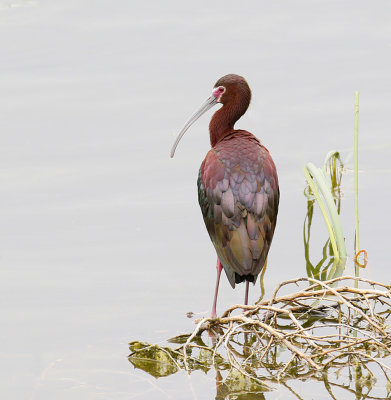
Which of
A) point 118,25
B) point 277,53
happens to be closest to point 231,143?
point 277,53

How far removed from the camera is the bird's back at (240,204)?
7254 mm

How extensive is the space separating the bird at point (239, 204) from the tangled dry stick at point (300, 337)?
0.38 m

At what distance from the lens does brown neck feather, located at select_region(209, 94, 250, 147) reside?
27.6 feet

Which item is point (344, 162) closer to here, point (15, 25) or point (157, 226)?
point (157, 226)

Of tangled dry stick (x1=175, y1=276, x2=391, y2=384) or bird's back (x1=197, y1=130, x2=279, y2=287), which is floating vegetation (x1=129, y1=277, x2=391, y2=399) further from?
bird's back (x1=197, y1=130, x2=279, y2=287)

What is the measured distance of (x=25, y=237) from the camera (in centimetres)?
898

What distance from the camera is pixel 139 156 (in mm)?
10477

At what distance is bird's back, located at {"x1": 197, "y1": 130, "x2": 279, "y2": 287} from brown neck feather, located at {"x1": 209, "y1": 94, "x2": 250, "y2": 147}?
59 cm

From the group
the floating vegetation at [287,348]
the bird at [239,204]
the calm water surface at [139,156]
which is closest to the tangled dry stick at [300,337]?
the floating vegetation at [287,348]

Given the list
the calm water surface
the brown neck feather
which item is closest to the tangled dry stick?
the calm water surface

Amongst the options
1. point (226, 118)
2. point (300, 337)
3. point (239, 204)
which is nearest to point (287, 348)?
point (300, 337)

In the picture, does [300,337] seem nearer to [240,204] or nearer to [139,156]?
[240,204]

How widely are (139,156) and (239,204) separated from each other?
10.6 ft

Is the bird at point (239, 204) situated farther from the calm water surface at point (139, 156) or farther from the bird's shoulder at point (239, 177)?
the calm water surface at point (139, 156)
